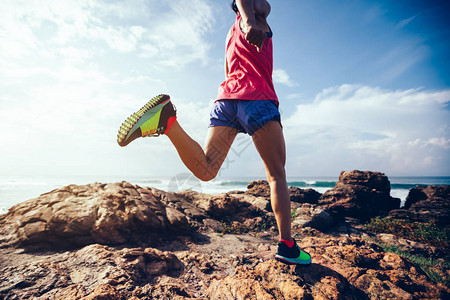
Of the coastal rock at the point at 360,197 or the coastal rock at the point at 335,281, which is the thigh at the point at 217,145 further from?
the coastal rock at the point at 360,197

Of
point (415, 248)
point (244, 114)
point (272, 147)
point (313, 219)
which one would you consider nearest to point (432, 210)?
point (415, 248)

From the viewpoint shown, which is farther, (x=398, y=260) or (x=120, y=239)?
(x=120, y=239)

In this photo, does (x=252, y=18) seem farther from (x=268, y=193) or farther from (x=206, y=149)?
(x=268, y=193)

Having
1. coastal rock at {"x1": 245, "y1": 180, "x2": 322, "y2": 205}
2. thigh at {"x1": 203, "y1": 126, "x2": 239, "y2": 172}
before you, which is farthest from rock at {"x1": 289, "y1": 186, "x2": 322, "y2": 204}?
thigh at {"x1": 203, "y1": 126, "x2": 239, "y2": 172}

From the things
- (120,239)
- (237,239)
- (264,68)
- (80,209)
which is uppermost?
(264,68)

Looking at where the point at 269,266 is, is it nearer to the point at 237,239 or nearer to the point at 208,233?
the point at 237,239

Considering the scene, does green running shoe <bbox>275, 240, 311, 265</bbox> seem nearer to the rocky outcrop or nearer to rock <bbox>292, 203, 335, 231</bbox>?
rock <bbox>292, 203, 335, 231</bbox>

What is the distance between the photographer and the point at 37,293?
193cm

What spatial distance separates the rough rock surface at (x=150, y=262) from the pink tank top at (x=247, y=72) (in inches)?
68.3

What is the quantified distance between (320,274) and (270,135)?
1455 millimetres

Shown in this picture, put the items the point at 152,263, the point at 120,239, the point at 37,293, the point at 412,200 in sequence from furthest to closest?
the point at 412,200
the point at 120,239
the point at 152,263
the point at 37,293

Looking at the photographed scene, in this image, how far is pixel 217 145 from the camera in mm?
2230

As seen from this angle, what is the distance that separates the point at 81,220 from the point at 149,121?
2429 mm

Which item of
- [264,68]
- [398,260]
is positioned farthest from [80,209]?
[398,260]
